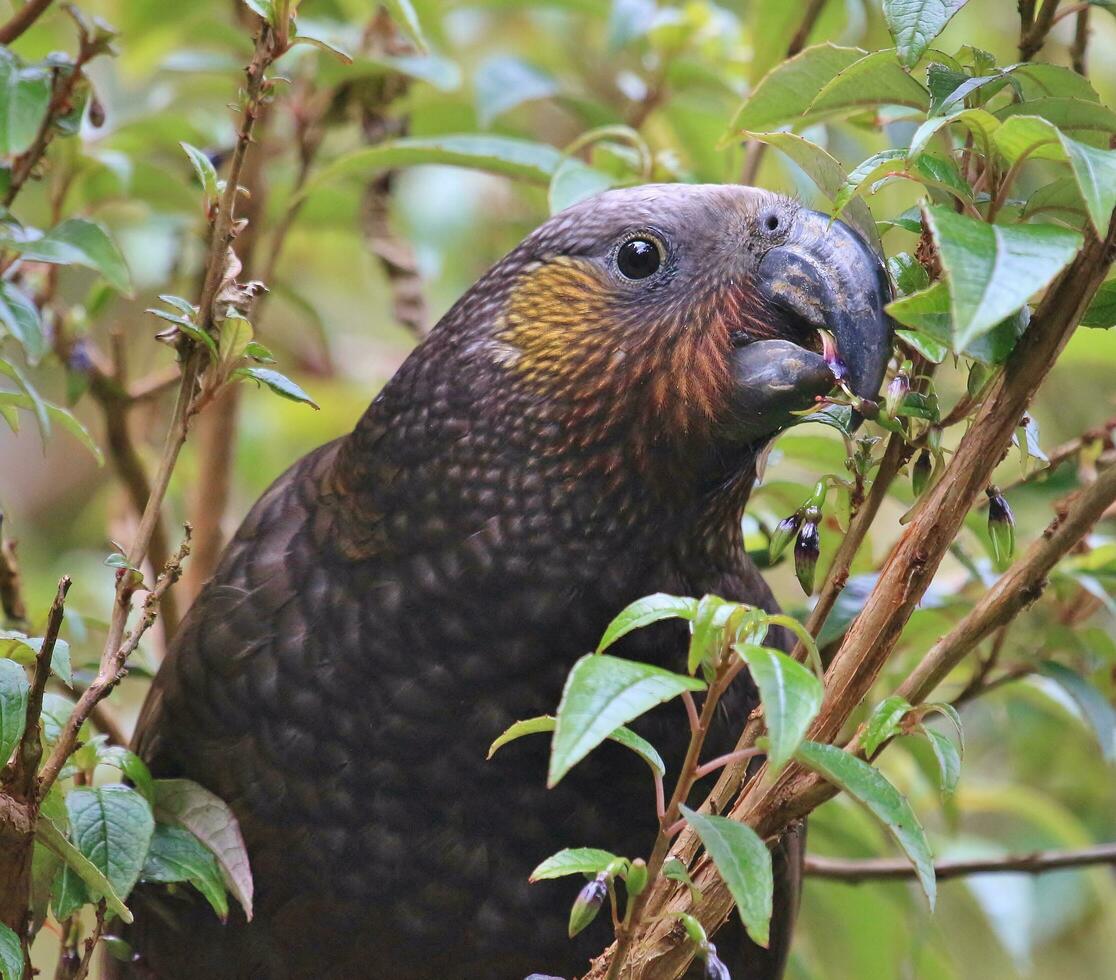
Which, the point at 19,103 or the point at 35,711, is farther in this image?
the point at 19,103

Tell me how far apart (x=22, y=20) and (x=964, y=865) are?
64.2 inches

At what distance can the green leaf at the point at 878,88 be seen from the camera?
1.26 metres

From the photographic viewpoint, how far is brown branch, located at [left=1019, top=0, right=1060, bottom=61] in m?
1.29

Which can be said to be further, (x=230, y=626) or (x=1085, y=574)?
(x=1085, y=574)

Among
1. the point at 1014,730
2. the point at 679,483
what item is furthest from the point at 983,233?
the point at 1014,730

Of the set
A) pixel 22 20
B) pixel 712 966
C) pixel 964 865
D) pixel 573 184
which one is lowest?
pixel 712 966

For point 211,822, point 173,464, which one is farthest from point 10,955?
point 173,464

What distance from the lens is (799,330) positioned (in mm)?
1475

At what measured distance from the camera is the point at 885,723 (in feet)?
3.57

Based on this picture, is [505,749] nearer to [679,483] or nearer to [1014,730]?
[679,483]

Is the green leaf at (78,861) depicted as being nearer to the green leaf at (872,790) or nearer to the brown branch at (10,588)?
the brown branch at (10,588)

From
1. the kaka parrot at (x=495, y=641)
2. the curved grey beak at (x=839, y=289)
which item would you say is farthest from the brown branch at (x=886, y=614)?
the kaka parrot at (x=495, y=641)

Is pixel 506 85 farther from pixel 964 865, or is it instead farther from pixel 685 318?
pixel 964 865

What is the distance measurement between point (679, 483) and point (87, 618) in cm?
78
